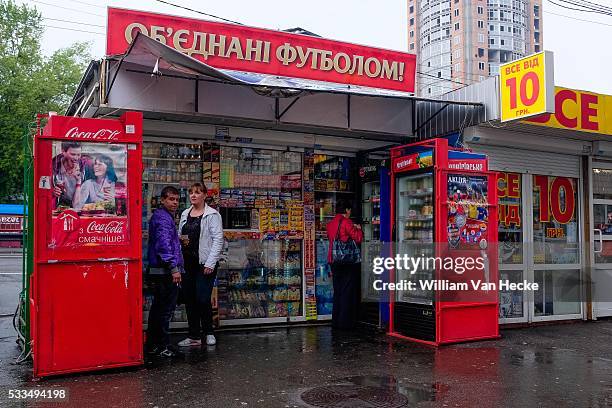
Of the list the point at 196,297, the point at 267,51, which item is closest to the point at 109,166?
the point at 196,297

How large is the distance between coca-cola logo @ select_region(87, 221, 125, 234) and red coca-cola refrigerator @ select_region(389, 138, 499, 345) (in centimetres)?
Result: 381

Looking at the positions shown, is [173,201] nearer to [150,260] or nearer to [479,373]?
[150,260]

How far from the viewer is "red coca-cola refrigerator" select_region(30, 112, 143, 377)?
5.18 m

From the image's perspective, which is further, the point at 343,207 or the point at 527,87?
the point at 343,207

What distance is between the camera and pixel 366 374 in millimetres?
5594

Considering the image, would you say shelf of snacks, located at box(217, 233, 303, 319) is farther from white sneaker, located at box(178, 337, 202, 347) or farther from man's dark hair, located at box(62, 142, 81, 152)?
man's dark hair, located at box(62, 142, 81, 152)

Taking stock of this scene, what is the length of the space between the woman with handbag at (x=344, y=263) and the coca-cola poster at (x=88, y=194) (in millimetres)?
3298

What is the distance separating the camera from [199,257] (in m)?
6.70

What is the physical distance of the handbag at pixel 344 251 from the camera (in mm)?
7883

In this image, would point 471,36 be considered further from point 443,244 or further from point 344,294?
point 443,244

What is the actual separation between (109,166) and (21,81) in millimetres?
29465

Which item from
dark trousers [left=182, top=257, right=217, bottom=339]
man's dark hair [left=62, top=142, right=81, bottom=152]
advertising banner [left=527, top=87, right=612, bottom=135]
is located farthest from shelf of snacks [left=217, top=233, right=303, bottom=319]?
advertising banner [left=527, top=87, right=612, bottom=135]

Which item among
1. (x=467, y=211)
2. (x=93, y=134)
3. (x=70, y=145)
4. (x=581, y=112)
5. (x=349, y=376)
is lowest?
(x=349, y=376)

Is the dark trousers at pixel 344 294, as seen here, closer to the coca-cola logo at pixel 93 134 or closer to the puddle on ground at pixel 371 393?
the puddle on ground at pixel 371 393
